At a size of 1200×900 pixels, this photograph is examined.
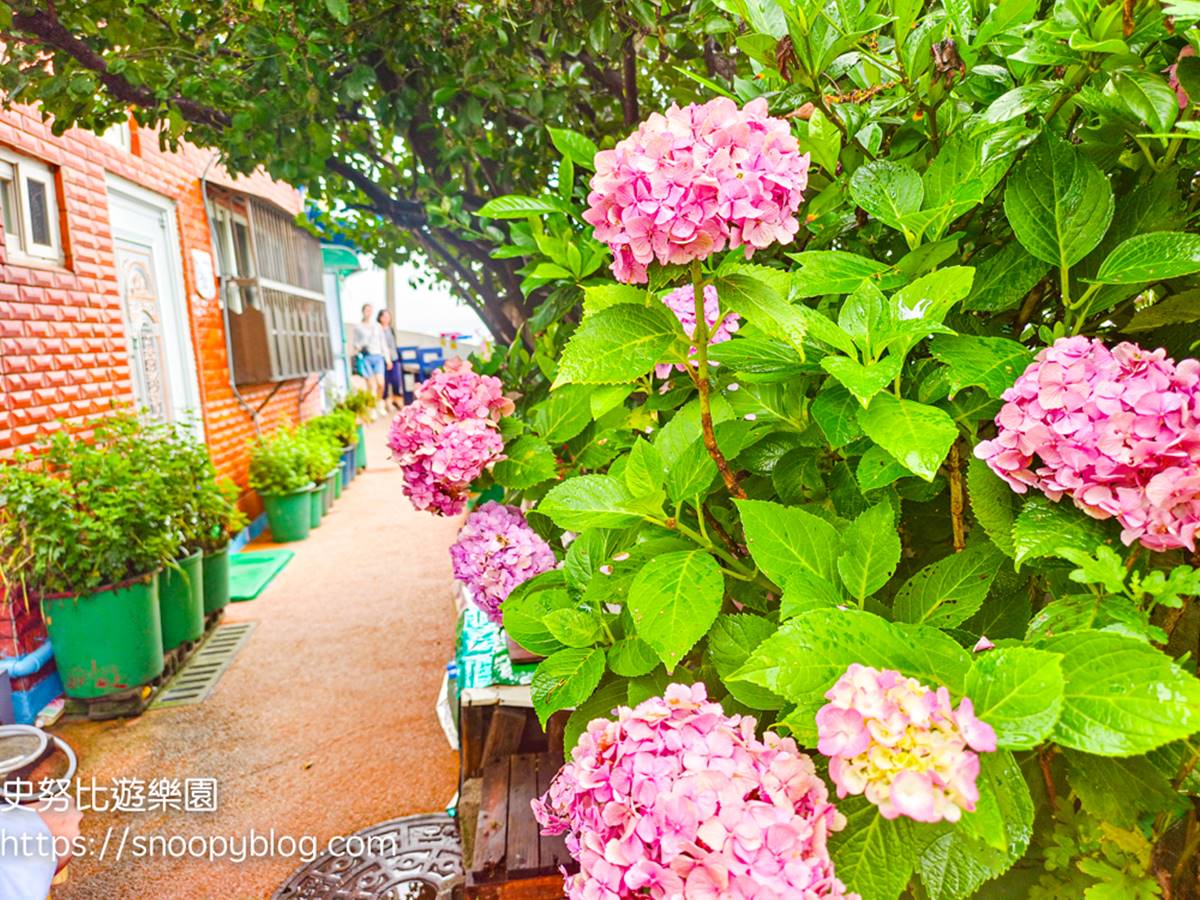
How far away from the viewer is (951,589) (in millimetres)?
602

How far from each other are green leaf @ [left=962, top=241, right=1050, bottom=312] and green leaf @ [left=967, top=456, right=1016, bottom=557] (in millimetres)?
167

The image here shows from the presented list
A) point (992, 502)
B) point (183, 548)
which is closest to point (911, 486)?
point (992, 502)

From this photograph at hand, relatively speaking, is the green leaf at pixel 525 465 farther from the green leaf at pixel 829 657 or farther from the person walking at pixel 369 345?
the person walking at pixel 369 345

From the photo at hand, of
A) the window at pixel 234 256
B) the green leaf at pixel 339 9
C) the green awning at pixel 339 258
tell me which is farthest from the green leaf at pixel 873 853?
the green awning at pixel 339 258

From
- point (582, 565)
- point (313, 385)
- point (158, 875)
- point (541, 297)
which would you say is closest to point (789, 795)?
point (582, 565)

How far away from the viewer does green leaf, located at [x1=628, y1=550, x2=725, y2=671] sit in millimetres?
599

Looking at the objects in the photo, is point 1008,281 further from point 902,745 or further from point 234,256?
point 234,256

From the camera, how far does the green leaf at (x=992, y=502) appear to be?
1.90ft

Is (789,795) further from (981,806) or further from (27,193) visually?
(27,193)

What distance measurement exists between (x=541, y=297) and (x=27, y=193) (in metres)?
2.79

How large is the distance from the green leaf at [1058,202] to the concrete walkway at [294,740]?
2494 millimetres

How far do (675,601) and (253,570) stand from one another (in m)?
5.13

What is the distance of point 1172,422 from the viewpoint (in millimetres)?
486

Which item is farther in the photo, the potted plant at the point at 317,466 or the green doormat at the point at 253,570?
the potted plant at the point at 317,466
